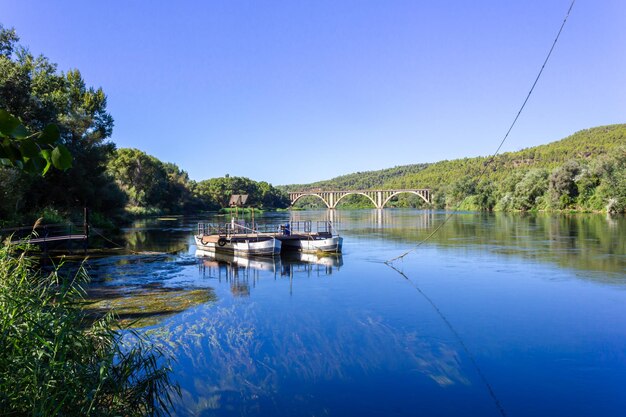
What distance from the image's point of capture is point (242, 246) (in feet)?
100

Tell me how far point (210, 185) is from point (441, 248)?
11782 centimetres

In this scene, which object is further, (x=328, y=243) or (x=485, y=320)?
(x=328, y=243)

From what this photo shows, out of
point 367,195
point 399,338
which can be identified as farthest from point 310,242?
point 367,195

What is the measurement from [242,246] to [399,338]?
65.9 feet

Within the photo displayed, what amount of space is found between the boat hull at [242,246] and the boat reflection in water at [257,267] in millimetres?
351

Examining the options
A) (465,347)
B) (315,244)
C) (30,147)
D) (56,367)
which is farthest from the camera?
(315,244)

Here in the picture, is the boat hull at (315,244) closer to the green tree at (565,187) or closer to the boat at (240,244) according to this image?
the boat at (240,244)

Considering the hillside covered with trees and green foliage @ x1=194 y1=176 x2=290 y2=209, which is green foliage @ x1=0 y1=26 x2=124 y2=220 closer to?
the hillside covered with trees

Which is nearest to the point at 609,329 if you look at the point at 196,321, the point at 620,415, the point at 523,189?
the point at 620,415

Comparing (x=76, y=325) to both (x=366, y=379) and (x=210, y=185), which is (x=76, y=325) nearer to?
(x=366, y=379)

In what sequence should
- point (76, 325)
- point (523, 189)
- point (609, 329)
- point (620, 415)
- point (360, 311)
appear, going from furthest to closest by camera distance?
point (523, 189) < point (360, 311) < point (609, 329) < point (620, 415) < point (76, 325)

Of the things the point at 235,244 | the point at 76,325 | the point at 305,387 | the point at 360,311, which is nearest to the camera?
the point at 76,325

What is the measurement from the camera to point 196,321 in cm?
1325

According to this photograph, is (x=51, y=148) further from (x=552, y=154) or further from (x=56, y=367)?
(x=552, y=154)
